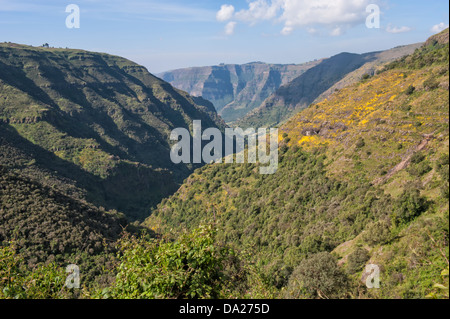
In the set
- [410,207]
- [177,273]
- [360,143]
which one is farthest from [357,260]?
[360,143]

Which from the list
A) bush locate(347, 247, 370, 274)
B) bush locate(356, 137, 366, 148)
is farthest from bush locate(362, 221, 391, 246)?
bush locate(356, 137, 366, 148)

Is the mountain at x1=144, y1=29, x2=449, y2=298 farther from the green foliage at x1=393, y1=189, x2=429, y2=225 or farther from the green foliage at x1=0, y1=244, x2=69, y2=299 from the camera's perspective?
the green foliage at x1=0, y1=244, x2=69, y2=299

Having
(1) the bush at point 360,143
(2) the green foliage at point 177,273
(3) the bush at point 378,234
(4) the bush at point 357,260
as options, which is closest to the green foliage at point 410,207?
(3) the bush at point 378,234

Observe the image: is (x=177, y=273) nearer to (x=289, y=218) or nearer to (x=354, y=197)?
(x=354, y=197)

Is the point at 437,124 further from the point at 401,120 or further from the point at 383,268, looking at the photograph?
the point at 383,268

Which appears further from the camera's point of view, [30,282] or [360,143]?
[360,143]

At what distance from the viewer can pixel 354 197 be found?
3781 centimetres

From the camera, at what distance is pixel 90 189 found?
108750mm

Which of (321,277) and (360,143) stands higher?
(360,143)

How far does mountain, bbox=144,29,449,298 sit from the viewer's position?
1700 cm

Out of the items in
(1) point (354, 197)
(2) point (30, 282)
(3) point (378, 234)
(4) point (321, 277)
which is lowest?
(4) point (321, 277)

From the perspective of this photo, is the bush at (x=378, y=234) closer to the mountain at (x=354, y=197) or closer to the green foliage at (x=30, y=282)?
the mountain at (x=354, y=197)
